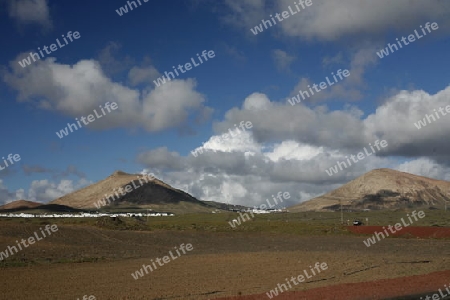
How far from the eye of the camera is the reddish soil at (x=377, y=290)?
21.2 meters

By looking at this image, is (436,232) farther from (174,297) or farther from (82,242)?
(174,297)

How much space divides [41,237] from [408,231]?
5355 cm

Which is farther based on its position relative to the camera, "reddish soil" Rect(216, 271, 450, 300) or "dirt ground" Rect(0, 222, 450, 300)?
"dirt ground" Rect(0, 222, 450, 300)

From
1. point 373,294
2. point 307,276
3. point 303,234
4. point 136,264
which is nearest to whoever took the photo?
point 373,294

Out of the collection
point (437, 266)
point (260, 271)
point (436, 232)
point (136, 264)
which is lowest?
point (436, 232)

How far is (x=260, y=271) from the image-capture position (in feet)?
108

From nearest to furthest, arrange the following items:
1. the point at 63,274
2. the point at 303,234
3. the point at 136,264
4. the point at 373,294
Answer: the point at 373,294 → the point at 63,274 → the point at 136,264 → the point at 303,234

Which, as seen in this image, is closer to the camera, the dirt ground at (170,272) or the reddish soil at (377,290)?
the reddish soil at (377,290)

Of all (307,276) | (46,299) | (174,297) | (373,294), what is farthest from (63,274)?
(373,294)

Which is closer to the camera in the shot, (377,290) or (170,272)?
(377,290)

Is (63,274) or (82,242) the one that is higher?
(82,242)

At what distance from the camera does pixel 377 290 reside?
2273 cm

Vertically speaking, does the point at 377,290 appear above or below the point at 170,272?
below

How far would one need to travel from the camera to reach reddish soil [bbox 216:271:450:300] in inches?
834
